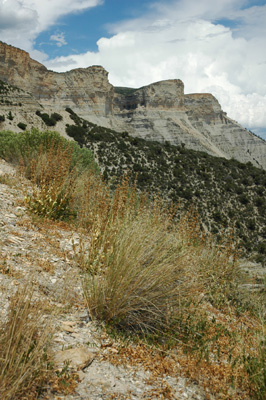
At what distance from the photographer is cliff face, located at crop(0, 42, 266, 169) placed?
6207 centimetres

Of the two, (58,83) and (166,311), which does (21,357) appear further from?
(58,83)

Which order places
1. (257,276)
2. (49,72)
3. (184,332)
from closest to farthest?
1. (184,332)
2. (257,276)
3. (49,72)

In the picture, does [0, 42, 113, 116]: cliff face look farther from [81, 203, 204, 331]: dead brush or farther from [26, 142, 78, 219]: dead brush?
[81, 203, 204, 331]: dead brush

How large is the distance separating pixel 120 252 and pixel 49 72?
67847 millimetres

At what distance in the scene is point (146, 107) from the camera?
80062mm

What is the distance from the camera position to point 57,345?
255 centimetres

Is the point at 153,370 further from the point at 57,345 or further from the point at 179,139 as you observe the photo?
the point at 179,139

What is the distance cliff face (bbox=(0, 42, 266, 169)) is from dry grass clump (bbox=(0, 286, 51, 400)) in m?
60.9

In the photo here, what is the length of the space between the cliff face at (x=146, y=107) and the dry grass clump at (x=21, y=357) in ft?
200

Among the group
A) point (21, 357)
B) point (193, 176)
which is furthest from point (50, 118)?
point (21, 357)

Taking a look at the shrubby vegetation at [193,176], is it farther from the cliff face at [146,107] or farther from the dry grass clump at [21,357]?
the dry grass clump at [21,357]

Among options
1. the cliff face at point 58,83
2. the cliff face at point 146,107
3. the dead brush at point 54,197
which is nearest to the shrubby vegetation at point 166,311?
the dead brush at point 54,197

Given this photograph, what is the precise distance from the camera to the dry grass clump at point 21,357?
6.37ft

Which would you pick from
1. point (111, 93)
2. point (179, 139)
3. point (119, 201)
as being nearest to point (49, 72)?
point (111, 93)
